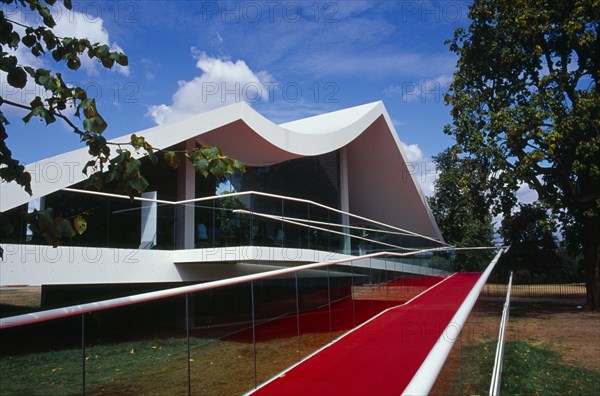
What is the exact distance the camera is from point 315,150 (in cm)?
1709

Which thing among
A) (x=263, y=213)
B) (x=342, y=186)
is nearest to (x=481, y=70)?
(x=342, y=186)

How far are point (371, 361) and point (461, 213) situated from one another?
91.5ft

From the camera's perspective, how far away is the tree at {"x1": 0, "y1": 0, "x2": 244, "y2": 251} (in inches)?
115

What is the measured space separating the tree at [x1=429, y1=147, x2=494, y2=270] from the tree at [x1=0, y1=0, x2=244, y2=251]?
16.7 metres

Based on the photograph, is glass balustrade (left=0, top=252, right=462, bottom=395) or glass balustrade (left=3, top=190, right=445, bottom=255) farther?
glass balustrade (left=3, top=190, right=445, bottom=255)

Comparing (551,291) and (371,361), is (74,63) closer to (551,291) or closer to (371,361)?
(371,361)

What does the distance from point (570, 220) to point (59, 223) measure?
23.0 m

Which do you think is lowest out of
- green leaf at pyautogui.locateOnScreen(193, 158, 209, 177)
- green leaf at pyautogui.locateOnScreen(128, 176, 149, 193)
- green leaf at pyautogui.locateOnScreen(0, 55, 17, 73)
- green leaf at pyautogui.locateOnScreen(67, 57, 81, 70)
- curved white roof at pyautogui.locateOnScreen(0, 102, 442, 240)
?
green leaf at pyautogui.locateOnScreen(128, 176, 149, 193)

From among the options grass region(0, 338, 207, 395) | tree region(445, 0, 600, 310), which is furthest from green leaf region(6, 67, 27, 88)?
tree region(445, 0, 600, 310)

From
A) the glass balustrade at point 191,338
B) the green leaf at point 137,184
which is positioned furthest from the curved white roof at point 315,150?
the green leaf at point 137,184

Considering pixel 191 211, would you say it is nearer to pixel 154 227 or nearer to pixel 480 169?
pixel 154 227

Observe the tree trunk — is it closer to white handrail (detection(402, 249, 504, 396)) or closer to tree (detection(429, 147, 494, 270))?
tree (detection(429, 147, 494, 270))

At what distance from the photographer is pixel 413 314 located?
939cm

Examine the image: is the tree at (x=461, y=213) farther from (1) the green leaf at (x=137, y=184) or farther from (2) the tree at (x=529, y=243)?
(1) the green leaf at (x=137, y=184)
